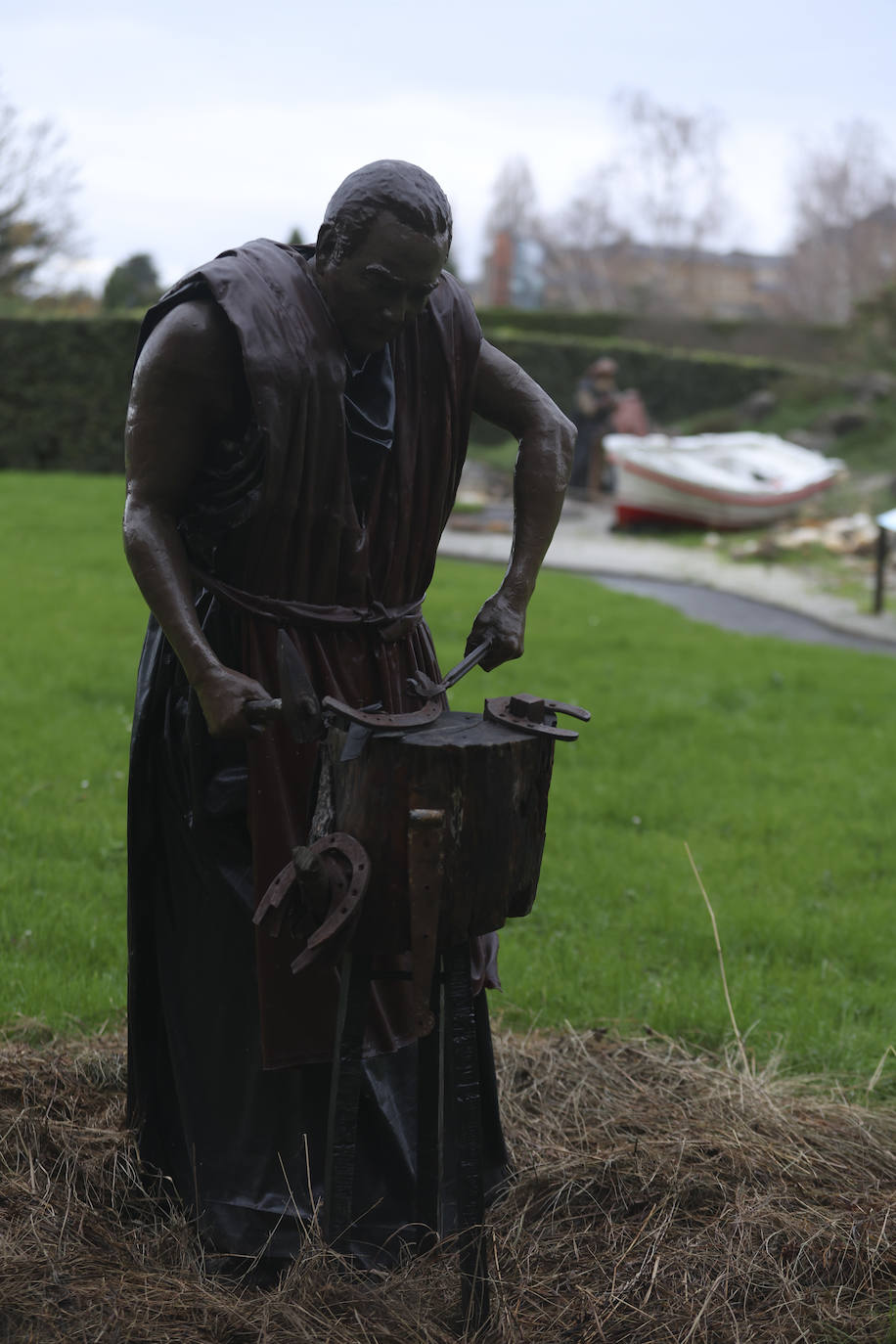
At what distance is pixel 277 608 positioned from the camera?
253 cm

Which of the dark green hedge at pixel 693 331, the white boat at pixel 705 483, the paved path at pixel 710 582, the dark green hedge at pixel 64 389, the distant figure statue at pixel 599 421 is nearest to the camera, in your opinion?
the paved path at pixel 710 582

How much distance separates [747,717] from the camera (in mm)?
7590

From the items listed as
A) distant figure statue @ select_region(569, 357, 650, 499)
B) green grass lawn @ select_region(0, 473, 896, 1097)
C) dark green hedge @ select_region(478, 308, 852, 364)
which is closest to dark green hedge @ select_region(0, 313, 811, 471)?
distant figure statue @ select_region(569, 357, 650, 499)

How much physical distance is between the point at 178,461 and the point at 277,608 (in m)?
0.32

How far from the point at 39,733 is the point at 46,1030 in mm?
3055

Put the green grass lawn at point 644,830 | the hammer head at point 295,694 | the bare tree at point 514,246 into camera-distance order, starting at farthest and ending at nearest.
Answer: the bare tree at point 514,246
the green grass lawn at point 644,830
the hammer head at point 295,694

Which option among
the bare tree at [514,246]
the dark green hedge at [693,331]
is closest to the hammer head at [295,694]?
the dark green hedge at [693,331]

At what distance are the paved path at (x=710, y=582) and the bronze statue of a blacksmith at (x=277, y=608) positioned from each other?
8.42m

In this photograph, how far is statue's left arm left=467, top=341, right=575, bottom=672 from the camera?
2.68 metres

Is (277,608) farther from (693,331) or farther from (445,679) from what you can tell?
(693,331)

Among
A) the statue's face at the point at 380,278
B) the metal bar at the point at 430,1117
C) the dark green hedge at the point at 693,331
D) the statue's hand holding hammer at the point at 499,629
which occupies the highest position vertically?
the dark green hedge at the point at 693,331

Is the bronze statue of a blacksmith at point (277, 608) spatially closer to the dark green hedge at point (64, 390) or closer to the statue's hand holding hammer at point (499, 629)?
the statue's hand holding hammer at point (499, 629)

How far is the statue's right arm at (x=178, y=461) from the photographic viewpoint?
2.33 meters

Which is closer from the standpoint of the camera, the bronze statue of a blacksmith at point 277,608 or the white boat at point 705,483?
the bronze statue of a blacksmith at point 277,608
